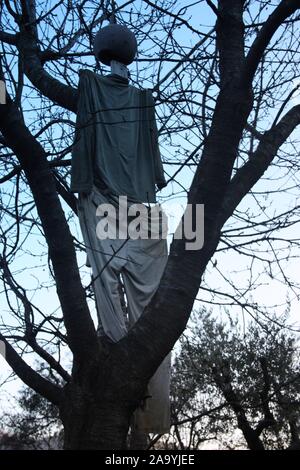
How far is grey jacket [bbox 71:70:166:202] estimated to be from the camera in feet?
12.9

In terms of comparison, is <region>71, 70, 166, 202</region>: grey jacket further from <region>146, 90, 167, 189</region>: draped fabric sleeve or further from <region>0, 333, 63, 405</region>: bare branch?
<region>0, 333, 63, 405</region>: bare branch

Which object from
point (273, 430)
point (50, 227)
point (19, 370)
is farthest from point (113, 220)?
point (273, 430)

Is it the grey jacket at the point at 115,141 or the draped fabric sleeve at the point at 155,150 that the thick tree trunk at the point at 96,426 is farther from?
the draped fabric sleeve at the point at 155,150

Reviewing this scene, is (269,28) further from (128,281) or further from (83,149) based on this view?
(128,281)

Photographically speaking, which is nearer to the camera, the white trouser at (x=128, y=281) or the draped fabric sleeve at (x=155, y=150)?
the white trouser at (x=128, y=281)

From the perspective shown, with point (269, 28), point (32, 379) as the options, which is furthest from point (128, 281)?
point (269, 28)

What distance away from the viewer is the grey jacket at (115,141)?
394cm

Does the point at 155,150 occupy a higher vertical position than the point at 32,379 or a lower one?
higher

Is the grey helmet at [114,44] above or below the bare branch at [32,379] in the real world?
above

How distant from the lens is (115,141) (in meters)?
4.14

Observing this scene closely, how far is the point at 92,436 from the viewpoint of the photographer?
3.01 m

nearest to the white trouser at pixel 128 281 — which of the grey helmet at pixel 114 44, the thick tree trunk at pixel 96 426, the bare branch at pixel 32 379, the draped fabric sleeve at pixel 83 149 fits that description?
the draped fabric sleeve at pixel 83 149

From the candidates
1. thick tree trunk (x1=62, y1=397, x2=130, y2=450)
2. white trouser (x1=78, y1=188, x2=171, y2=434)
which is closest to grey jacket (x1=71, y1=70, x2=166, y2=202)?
white trouser (x1=78, y1=188, x2=171, y2=434)
